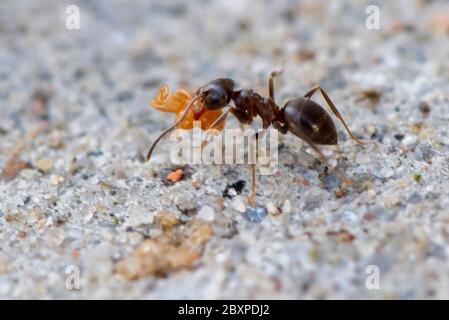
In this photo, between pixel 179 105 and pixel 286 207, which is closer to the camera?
pixel 286 207

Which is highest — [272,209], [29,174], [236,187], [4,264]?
[29,174]

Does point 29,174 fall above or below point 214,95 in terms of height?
below

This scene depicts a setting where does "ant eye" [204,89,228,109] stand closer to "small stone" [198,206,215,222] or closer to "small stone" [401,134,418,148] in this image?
"small stone" [198,206,215,222]

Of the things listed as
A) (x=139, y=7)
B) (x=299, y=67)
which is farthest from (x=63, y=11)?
(x=299, y=67)

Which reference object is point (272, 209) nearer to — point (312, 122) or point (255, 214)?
point (255, 214)

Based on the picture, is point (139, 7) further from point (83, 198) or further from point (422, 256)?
point (422, 256)

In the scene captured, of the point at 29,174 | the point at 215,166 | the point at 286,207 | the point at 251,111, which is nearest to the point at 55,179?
the point at 29,174

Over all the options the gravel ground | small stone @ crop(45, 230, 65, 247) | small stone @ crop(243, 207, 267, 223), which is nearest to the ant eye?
the gravel ground
